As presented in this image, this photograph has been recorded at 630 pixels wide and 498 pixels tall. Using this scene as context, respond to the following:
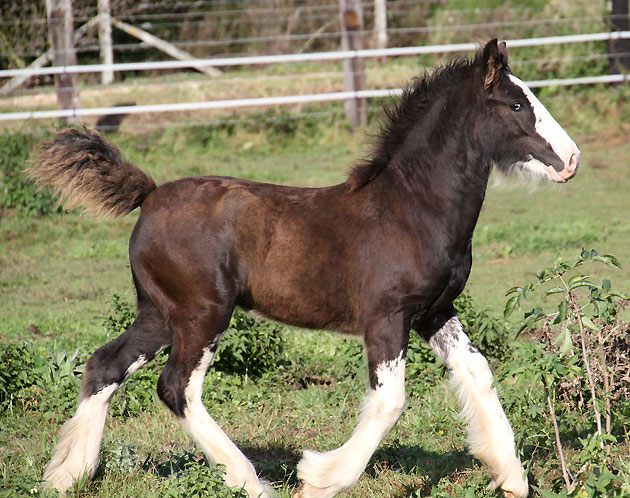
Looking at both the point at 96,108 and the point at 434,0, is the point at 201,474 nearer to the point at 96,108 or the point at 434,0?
the point at 96,108

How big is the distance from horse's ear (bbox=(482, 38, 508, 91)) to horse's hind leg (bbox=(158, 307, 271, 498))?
1744mm

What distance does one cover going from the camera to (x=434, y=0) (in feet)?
60.7

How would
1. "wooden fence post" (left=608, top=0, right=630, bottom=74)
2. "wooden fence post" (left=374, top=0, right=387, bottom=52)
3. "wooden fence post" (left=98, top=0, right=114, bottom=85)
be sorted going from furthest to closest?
"wooden fence post" (left=374, top=0, right=387, bottom=52)
"wooden fence post" (left=98, top=0, right=114, bottom=85)
"wooden fence post" (left=608, top=0, right=630, bottom=74)

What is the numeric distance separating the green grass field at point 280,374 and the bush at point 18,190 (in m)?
0.14

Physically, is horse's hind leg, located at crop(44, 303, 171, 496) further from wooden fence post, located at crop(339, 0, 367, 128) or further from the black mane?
wooden fence post, located at crop(339, 0, 367, 128)

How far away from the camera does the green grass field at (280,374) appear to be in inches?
181

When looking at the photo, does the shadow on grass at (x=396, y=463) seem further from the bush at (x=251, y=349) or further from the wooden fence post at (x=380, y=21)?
the wooden fence post at (x=380, y=21)

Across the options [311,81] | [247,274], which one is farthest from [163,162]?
[247,274]

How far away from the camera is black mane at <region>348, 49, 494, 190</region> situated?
461cm

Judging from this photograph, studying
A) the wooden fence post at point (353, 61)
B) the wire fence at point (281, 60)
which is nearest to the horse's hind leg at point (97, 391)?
the wire fence at point (281, 60)

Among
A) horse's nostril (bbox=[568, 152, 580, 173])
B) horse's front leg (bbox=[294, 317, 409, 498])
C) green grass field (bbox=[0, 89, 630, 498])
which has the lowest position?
green grass field (bbox=[0, 89, 630, 498])

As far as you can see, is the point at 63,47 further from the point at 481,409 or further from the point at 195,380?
the point at 481,409

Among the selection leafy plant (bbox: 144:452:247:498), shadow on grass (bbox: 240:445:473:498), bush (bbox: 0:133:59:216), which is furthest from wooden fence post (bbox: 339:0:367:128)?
leafy plant (bbox: 144:452:247:498)

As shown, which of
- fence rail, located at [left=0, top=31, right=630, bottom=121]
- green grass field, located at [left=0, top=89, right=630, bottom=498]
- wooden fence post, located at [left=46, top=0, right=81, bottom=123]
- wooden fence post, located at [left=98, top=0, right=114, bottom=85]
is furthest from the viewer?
wooden fence post, located at [left=98, top=0, right=114, bottom=85]
